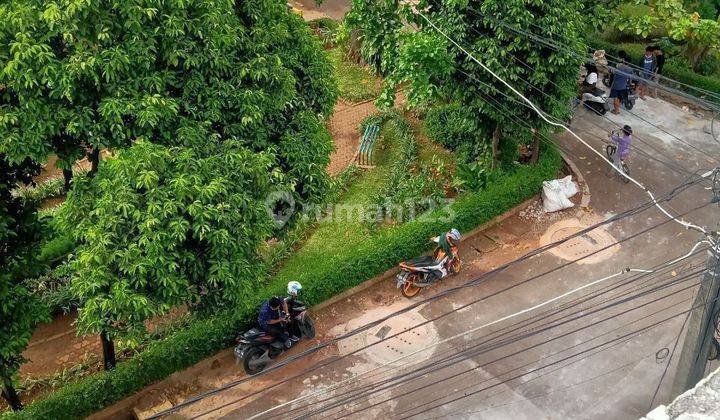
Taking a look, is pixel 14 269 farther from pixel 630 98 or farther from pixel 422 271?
pixel 630 98

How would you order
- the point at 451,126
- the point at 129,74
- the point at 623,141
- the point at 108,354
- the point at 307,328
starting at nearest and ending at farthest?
1. the point at 129,74
2. the point at 108,354
3. the point at 307,328
4. the point at 623,141
5. the point at 451,126

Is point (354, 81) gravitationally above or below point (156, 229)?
below

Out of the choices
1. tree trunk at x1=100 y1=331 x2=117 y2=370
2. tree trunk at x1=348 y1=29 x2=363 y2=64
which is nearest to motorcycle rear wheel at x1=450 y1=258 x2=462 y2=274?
tree trunk at x1=100 y1=331 x2=117 y2=370

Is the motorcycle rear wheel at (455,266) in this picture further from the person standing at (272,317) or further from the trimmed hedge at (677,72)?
the trimmed hedge at (677,72)

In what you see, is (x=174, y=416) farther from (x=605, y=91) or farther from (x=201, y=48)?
(x=605, y=91)

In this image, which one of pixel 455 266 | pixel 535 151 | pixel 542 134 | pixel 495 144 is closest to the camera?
pixel 455 266

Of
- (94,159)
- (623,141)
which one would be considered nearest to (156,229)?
(94,159)
